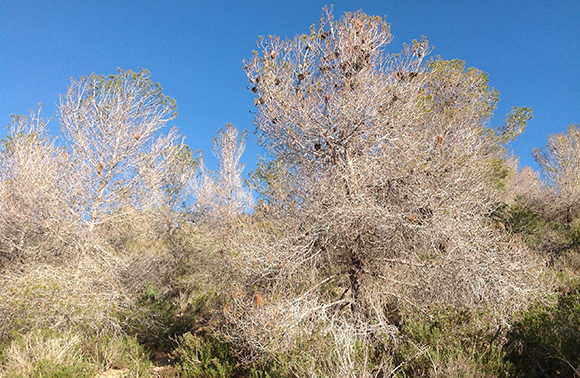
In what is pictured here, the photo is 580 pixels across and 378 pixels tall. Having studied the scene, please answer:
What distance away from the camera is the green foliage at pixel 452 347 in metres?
3.83

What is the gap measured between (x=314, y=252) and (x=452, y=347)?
3017mm

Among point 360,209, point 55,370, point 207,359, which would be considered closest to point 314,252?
point 360,209

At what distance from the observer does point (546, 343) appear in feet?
13.6

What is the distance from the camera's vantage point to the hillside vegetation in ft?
15.7

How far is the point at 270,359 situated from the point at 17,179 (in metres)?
8.63

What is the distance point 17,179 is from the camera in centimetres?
923

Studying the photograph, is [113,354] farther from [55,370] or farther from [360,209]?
[360,209]

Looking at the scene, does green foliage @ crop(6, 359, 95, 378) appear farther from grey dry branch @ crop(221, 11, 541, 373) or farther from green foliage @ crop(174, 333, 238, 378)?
grey dry branch @ crop(221, 11, 541, 373)

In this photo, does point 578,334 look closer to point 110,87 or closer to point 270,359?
point 270,359

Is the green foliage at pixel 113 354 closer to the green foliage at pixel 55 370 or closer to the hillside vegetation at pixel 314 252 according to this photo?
the hillside vegetation at pixel 314 252

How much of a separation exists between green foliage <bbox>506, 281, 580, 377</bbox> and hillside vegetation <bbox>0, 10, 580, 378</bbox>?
0.02 metres

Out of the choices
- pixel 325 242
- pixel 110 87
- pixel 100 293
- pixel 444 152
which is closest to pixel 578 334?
pixel 325 242

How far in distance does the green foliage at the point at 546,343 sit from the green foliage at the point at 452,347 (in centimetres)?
22

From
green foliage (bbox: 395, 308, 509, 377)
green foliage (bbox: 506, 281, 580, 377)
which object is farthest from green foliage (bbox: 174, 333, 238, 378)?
green foliage (bbox: 506, 281, 580, 377)
